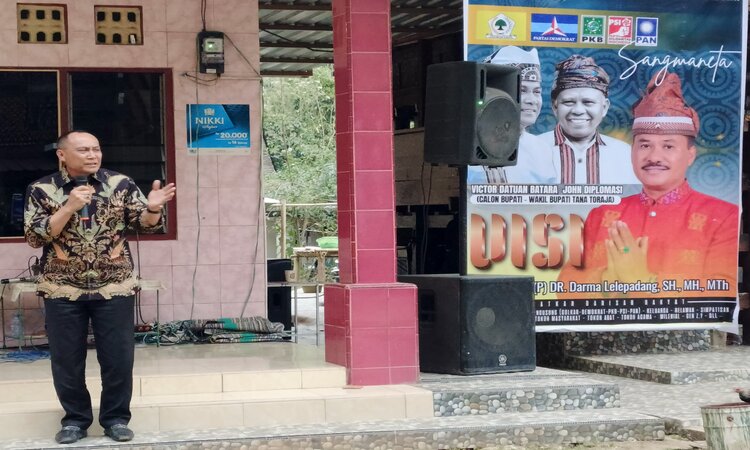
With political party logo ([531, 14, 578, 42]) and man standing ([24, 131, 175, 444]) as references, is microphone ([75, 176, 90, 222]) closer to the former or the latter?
man standing ([24, 131, 175, 444])

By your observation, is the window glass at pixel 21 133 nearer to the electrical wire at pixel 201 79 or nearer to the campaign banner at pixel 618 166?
the electrical wire at pixel 201 79

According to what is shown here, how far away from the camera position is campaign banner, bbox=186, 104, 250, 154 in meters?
10.3

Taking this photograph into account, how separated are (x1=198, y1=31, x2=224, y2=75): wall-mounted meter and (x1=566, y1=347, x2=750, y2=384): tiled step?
13.0 feet

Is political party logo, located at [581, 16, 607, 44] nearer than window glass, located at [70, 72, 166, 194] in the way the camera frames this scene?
Yes

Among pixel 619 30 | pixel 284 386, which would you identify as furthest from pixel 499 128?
pixel 284 386

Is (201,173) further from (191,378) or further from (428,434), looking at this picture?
(428,434)

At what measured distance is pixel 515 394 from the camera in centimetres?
786

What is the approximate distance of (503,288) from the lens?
8328 mm

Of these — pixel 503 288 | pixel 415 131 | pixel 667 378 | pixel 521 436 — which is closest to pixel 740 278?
pixel 667 378

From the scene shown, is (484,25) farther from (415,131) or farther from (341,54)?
(415,131)

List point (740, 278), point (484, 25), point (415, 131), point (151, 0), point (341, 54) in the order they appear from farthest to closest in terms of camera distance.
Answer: point (415, 131), point (740, 278), point (151, 0), point (484, 25), point (341, 54)

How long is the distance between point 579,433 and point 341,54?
9.68 ft

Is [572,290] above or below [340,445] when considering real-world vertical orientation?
above

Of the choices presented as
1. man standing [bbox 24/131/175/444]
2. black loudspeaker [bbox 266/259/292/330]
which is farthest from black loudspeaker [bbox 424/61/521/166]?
black loudspeaker [bbox 266/259/292/330]
